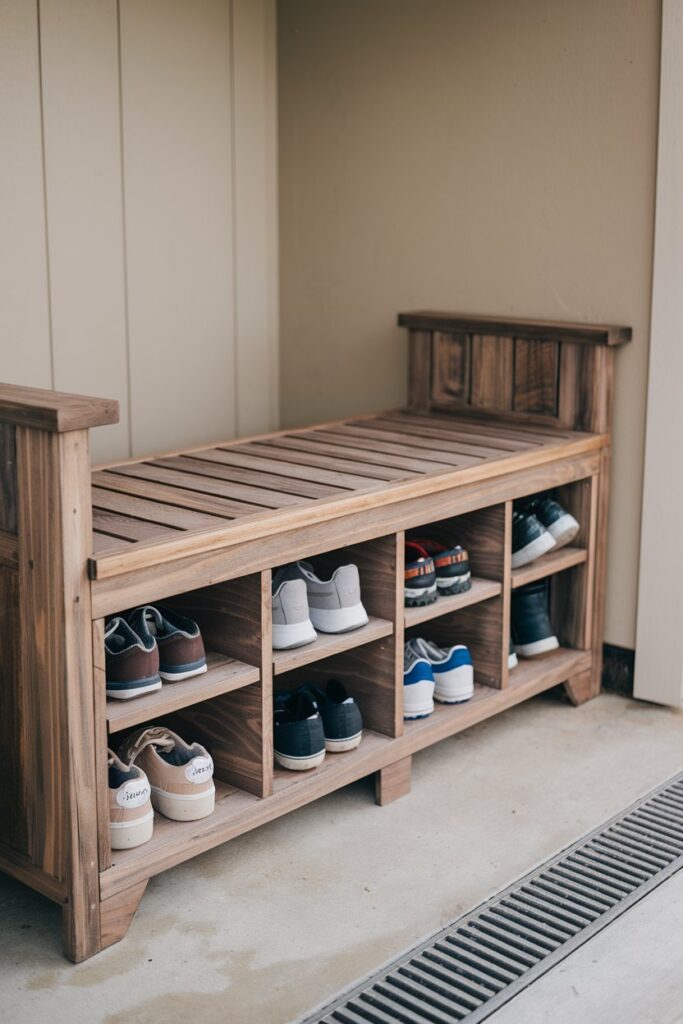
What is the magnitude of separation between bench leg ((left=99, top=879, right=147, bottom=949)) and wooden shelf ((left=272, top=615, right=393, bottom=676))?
53 centimetres

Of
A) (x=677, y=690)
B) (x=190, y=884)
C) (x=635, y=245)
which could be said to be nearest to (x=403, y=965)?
(x=190, y=884)

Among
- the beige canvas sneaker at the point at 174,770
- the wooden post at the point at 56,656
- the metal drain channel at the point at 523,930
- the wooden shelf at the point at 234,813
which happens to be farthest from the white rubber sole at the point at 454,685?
the wooden post at the point at 56,656

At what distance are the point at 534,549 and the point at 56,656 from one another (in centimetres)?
154

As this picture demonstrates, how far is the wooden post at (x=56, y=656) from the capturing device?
216cm

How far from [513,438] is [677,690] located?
2.79 feet

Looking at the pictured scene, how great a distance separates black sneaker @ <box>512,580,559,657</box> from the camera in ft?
11.6

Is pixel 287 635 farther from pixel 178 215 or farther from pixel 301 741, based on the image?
pixel 178 215

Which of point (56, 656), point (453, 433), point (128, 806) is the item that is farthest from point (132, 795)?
point (453, 433)

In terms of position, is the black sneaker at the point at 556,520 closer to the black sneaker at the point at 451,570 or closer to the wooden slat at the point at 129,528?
the black sneaker at the point at 451,570

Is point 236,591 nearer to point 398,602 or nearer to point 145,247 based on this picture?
point 398,602

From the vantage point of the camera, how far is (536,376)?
356 centimetres

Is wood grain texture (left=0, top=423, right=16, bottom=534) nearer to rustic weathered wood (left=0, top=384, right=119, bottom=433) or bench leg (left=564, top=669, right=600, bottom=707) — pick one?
rustic weathered wood (left=0, top=384, right=119, bottom=433)

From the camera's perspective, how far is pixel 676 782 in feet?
10.2

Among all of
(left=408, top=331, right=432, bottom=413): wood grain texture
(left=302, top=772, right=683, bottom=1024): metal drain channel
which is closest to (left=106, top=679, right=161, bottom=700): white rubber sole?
(left=302, top=772, right=683, bottom=1024): metal drain channel
